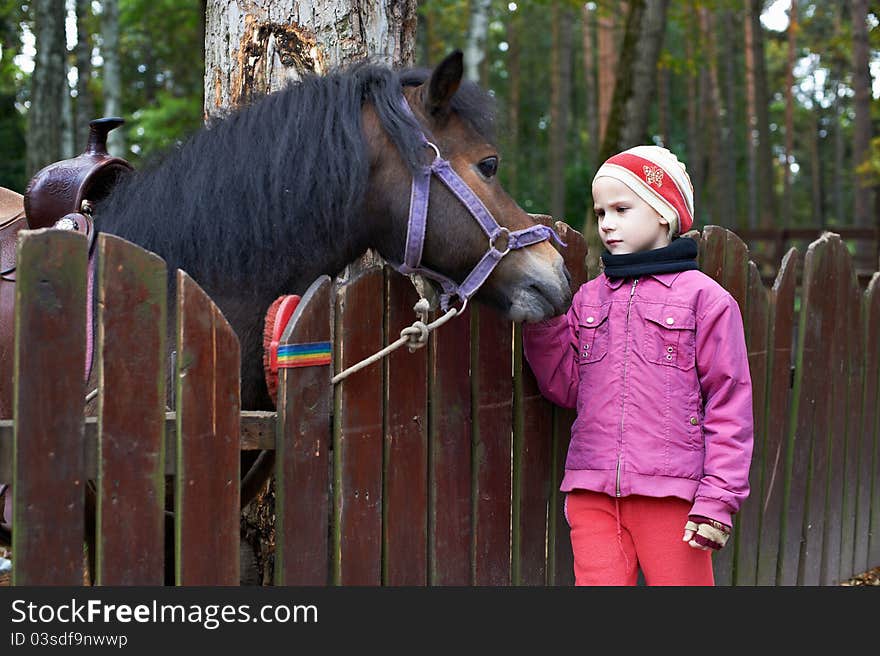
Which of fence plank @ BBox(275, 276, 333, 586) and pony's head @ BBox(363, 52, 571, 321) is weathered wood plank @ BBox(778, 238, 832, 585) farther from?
fence plank @ BBox(275, 276, 333, 586)

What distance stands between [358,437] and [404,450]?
0.20 meters

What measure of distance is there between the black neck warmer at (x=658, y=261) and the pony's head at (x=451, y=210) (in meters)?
0.22

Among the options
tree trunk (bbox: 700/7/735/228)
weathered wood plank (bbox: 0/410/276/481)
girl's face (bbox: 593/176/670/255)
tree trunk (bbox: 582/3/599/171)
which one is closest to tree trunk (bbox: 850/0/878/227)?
tree trunk (bbox: 700/7/735/228)

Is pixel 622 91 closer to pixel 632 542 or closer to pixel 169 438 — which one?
pixel 632 542

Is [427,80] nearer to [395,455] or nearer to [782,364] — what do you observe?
[395,455]

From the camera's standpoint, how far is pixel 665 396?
8.51 ft

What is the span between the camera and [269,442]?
91.4 inches

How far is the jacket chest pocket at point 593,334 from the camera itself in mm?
2738

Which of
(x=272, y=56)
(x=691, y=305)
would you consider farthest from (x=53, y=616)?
(x=272, y=56)

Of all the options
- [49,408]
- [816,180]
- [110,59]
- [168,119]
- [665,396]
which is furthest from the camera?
[816,180]

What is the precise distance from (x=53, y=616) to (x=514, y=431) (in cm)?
160

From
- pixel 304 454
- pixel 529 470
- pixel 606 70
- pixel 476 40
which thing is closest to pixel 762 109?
pixel 606 70

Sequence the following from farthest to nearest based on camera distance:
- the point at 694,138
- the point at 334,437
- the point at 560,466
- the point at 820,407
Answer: the point at 694,138, the point at 820,407, the point at 560,466, the point at 334,437

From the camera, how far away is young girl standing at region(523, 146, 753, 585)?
2.55m
